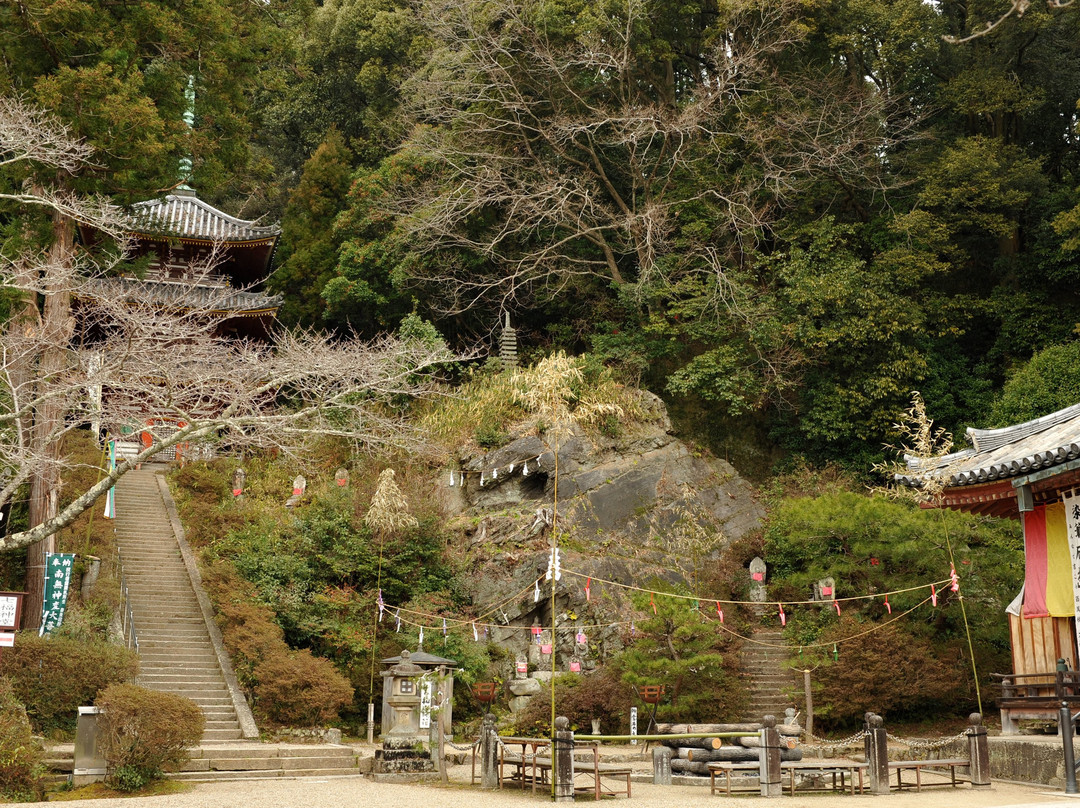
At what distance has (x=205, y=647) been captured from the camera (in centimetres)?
1641

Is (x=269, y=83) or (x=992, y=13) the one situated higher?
(x=992, y=13)

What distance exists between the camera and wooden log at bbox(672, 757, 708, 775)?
1249 centimetres

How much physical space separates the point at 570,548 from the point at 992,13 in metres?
15.9

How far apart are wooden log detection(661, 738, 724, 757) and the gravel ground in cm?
55

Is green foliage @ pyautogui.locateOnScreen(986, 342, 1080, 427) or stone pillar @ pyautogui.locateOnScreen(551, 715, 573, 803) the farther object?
green foliage @ pyautogui.locateOnScreen(986, 342, 1080, 427)

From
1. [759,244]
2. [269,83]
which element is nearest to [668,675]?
[759,244]

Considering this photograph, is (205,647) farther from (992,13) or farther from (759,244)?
(992,13)

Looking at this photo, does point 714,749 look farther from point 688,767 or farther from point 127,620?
point 127,620

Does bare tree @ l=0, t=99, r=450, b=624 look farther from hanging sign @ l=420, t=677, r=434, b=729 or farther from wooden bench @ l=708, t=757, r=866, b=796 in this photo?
wooden bench @ l=708, t=757, r=866, b=796

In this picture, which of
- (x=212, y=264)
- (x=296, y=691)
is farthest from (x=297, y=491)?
(x=212, y=264)

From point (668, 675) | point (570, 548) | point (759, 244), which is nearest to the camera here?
point (668, 675)

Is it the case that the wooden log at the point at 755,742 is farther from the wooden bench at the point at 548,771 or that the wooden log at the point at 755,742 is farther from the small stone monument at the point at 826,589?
the small stone monument at the point at 826,589

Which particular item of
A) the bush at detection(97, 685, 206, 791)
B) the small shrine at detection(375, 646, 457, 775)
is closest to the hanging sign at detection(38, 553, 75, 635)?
the bush at detection(97, 685, 206, 791)

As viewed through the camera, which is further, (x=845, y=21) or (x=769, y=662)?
(x=845, y=21)
